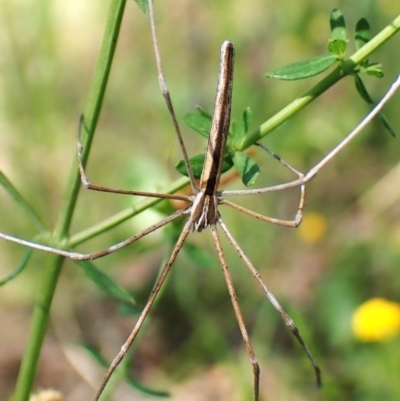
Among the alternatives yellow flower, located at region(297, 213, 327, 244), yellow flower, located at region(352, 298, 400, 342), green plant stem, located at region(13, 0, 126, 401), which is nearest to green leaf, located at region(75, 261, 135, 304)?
green plant stem, located at region(13, 0, 126, 401)

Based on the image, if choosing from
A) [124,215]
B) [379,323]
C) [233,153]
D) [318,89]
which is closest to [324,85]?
[318,89]

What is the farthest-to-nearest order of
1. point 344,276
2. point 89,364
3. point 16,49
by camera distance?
point 344,276
point 89,364
point 16,49

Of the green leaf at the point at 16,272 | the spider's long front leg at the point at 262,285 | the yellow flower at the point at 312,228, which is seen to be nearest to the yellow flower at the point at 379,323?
the spider's long front leg at the point at 262,285

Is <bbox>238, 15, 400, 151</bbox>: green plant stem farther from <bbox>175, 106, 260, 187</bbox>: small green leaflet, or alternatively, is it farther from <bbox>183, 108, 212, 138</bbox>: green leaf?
<bbox>183, 108, 212, 138</bbox>: green leaf

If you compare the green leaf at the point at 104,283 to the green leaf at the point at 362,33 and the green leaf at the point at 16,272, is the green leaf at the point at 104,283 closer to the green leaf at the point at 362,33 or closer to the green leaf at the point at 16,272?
the green leaf at the point at 16,272

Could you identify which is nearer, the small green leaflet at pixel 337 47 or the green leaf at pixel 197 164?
the small green leaflet at pixel 337 47

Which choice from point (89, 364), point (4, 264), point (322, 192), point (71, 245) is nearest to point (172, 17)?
point (322, 192)

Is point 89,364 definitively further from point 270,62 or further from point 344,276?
point 270,62
